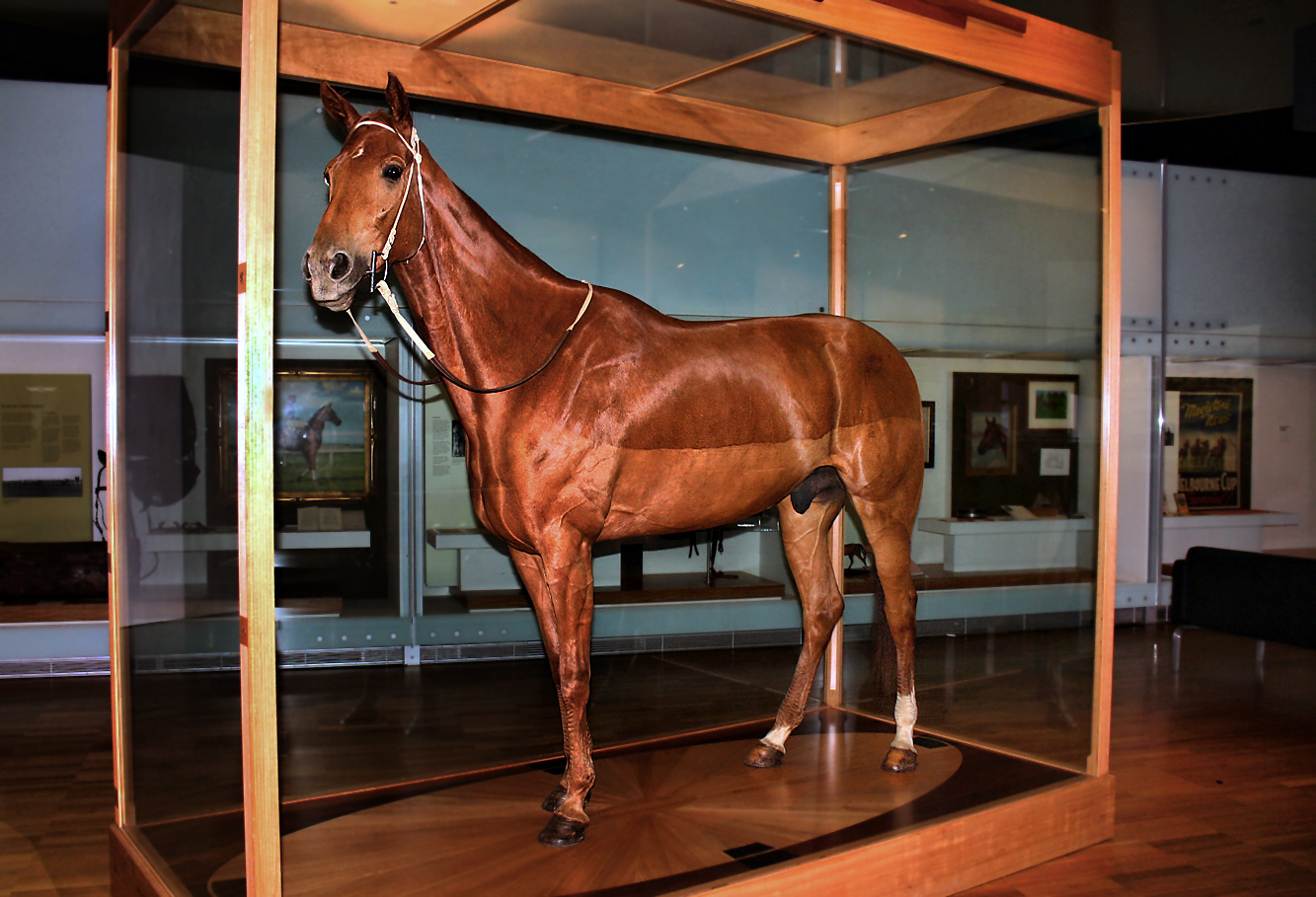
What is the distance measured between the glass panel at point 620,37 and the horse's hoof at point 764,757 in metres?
2.30

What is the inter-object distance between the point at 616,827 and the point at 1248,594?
15.9 feet

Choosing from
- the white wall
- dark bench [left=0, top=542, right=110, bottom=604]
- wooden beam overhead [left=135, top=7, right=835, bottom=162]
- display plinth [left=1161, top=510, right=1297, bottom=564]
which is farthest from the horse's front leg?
display plinth [left=1161, top=510, right=1297, bottom=564]

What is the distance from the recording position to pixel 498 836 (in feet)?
8.55

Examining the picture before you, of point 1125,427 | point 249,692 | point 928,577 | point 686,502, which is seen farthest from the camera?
point 1125,427

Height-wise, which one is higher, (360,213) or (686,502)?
(360,213)

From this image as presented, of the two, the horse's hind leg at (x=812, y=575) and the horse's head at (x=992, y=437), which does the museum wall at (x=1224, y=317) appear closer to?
the horse's head at (x=992, y=437)

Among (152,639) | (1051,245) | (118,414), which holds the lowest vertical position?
(152,639)

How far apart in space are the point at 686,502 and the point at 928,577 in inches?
52.9

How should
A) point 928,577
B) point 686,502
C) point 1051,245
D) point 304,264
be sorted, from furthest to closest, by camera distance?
point 928,577, point 1051,245, point 686,502, point 304,264

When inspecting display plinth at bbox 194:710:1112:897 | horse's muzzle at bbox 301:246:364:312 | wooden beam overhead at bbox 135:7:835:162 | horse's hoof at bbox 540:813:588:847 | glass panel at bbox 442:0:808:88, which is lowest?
display plinth at bbox 194:710:1112:897

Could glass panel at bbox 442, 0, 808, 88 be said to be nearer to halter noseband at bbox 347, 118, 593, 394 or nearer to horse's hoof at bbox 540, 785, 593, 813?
halter noseband at bbox 347, 118, 593, 394

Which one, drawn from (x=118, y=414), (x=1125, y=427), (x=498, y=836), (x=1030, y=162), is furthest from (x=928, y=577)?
(x=1125, y=427)

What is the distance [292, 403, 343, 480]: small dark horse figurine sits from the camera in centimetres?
282

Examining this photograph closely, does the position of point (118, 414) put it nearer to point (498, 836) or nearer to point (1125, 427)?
point (498, 836)
